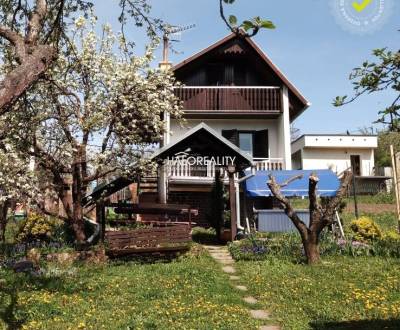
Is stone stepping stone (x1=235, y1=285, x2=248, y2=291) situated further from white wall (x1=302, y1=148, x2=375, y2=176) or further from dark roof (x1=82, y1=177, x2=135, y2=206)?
white wall (x1=302, y1=148, x2=375, y2=176)

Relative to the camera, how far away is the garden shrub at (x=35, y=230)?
16.3 metres

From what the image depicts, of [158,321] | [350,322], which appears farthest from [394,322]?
[158,321]

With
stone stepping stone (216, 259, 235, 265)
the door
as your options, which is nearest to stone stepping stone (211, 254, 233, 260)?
stone stepping stone (216, 259, 235, 265)

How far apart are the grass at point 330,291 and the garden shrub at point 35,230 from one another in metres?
7.69

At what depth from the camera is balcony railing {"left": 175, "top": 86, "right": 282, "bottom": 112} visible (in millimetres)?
24234

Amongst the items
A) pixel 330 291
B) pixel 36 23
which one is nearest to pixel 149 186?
pixel 330 291

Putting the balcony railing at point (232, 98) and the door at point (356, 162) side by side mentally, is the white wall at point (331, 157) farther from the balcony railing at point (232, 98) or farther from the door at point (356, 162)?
the balcony railing at point (232, 98)

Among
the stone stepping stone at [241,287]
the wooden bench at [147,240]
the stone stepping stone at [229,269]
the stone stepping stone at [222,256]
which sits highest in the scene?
the wooden bench at [147,240]

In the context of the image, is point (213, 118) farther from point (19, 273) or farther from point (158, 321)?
point (158, 321)

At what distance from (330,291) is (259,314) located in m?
1.84

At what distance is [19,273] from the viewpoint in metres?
10.5

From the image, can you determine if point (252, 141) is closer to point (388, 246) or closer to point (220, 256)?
point (220, 256)

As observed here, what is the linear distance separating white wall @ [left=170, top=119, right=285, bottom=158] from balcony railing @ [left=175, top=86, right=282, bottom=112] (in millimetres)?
1096

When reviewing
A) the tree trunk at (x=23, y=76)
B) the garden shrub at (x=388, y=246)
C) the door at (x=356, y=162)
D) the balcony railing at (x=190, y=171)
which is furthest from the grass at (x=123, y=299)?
the door at (x=356, y=162)
